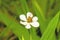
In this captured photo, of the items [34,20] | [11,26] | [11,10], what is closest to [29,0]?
[11,10]

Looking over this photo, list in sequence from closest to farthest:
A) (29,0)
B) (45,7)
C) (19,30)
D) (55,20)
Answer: (55,20) < (19,30) < (45,7) < (29,0)

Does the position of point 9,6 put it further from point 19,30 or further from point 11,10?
point 19,30

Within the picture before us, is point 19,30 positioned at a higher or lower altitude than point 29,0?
lower

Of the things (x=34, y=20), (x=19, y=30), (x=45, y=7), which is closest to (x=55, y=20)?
(x=34, y=20)

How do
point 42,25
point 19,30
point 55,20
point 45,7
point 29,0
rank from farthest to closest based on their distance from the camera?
point 29,0 < point 45,7 < point 42,25 < point 19,30 < point 55,20

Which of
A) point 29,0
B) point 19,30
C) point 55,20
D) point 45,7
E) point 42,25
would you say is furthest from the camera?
point 29,0

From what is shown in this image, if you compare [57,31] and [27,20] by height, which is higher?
[27,20]

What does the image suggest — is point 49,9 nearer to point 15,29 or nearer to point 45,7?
point 45,7

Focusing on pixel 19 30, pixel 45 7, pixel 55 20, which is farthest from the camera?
pixel 45 7

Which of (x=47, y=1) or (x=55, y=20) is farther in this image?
(x=47, y=1)
